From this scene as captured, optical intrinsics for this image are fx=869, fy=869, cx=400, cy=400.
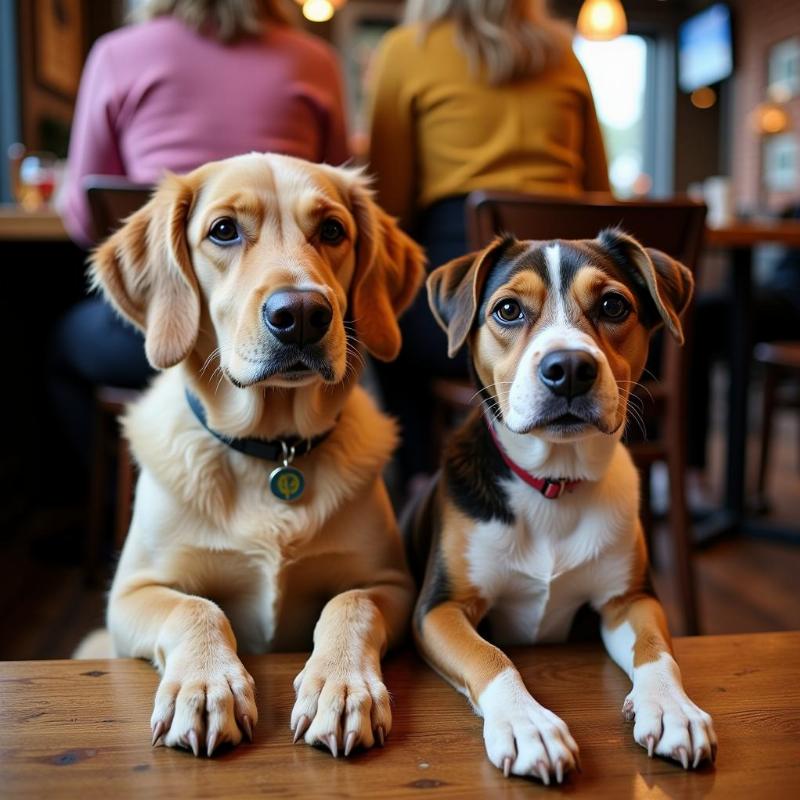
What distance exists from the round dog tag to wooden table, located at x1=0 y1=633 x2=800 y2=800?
239 mm

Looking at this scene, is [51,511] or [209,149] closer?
[209,149]

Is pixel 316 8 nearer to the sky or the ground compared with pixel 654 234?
nearer to the sky

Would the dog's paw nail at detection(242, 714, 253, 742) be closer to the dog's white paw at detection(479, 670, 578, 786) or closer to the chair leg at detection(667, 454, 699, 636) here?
the dog's white paw at detection(479, 670, 578, 786)

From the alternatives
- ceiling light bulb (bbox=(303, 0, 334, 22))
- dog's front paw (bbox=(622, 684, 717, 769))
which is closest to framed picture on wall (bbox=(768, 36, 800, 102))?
ceiling light bulb (bbox=(303, 0, 334, 22))

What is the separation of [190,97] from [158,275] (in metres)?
0.83

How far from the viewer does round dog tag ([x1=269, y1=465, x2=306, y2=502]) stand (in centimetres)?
132

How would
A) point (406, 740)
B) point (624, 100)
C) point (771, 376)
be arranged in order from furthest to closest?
point (624, 100), point (771, 376), point (406, 740)

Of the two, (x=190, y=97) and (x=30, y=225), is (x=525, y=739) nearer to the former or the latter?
(x=190, y=97)

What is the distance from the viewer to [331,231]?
1360 millimetres

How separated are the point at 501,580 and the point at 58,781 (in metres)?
0.63

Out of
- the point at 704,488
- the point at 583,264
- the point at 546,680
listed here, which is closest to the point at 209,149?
the point at 583,264

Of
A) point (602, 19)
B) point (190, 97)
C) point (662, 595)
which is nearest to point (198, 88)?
point (190, 97)

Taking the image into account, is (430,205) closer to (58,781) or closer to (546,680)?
(546,680)

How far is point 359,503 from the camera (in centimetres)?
138
